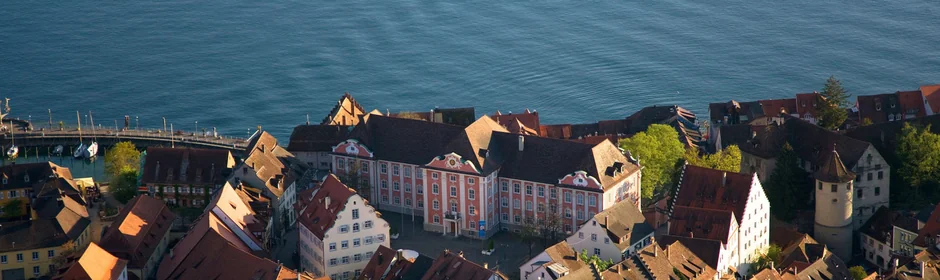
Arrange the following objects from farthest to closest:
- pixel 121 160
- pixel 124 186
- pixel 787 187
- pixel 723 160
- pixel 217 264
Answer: pixel 121 160 < pixel 124 186 < pixel 723 160 < pixel 787 187 < pixel 217 264

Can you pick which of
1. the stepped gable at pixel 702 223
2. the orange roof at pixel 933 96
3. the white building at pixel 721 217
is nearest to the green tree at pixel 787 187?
the white building at pixel 721 217

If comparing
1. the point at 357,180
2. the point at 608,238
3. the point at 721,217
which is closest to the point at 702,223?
the point at 721,217

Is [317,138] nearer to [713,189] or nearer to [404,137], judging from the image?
[404,137]

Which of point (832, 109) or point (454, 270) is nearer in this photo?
point (454, 270)

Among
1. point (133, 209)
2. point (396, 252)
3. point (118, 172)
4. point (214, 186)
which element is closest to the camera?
point (396, 252)

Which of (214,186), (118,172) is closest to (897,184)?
(214,186)

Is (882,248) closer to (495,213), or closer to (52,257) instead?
(495,213)
